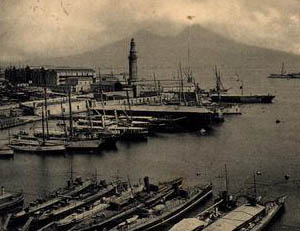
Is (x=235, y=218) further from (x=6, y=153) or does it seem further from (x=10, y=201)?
(x=6, y=153)

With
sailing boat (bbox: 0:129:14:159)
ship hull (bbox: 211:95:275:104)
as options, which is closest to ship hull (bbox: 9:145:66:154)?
sailing boat (bbox: 0:129:14:159)

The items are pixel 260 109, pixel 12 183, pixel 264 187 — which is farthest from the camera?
pixel 260 109

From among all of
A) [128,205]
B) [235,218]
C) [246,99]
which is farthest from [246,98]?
[235,218]

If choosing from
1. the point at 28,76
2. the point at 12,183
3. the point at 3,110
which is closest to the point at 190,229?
the point at 12,183

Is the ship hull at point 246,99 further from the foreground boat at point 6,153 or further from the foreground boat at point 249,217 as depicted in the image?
the foreground boat at point 249,217

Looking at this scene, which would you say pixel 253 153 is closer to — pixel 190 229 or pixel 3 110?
pixel 190 229

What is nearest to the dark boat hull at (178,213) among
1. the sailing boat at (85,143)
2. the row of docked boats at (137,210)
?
→ the row of docked boats at (137,210)
